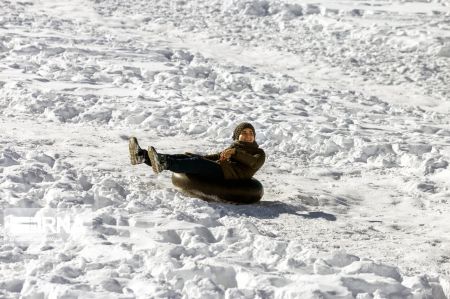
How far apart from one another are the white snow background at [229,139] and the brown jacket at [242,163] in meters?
0.40

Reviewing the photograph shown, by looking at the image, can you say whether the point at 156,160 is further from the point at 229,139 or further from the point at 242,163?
the point at 229,139

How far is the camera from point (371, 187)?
33.5 feet

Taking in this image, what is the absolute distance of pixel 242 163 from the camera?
8.83 meters

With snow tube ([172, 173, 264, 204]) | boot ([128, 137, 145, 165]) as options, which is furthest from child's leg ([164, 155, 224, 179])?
boot ([128, 137, 145, 165])

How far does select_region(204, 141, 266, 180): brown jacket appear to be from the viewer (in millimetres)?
8742

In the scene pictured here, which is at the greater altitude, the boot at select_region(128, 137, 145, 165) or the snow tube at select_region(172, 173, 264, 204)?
the boot at select_region(128, 137, 145, 165)

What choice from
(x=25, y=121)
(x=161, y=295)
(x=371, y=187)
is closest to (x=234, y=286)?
(x=161, y=295)

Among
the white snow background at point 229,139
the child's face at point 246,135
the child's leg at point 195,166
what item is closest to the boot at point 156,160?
the child's leg at point 195,166

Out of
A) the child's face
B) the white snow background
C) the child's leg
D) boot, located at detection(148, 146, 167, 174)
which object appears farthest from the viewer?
the child's face

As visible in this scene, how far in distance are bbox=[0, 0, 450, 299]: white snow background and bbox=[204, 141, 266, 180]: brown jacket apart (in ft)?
1.32

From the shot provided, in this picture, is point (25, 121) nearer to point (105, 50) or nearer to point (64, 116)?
point (64, 116)

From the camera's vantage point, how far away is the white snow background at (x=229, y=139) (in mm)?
6289

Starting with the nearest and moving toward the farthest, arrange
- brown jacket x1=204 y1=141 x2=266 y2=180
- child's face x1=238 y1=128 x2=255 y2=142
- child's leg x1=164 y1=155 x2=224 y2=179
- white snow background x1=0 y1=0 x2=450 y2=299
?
white snow background x1=0 y1=0 x2=450 y2=299
child's leg x1=164 y1=155 x2=224 y2=179
brown jacket x1=204 y1=141 x2=266 y2=180
child's face x1=238 y1=128 x2=255 y2=142

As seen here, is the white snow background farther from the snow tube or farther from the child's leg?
the child's leg
